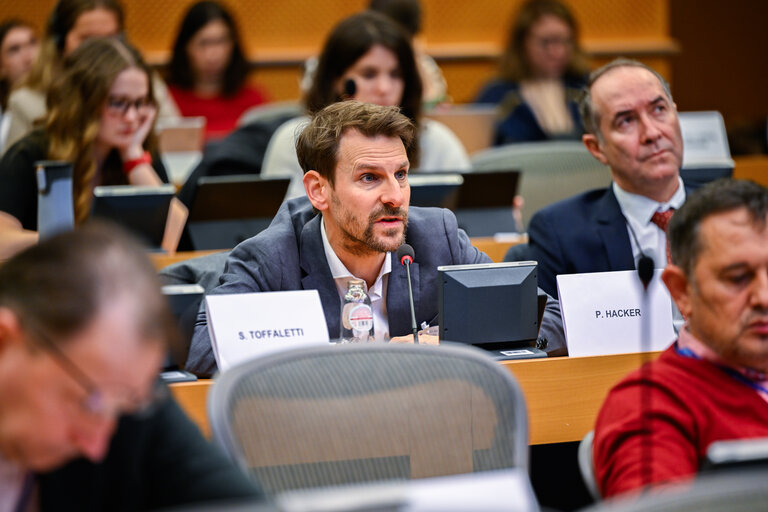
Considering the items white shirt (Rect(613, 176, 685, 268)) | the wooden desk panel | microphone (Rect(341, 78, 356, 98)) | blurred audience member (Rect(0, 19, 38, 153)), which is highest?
blurred audience member (Rect(0, 19, 38, 153))

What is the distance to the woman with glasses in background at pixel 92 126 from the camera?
11.1 ft

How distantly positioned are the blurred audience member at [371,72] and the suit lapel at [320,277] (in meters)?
1.40

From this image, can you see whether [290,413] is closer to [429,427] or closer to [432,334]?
[429,427]

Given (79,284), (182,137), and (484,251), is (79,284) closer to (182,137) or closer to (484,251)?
(484,251)

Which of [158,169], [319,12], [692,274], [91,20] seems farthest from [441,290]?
[319,12]

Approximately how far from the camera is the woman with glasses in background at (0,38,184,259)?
3.39 metres

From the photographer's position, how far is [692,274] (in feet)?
5.77

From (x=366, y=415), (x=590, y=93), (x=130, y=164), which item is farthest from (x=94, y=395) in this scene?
(x=130, y=164)

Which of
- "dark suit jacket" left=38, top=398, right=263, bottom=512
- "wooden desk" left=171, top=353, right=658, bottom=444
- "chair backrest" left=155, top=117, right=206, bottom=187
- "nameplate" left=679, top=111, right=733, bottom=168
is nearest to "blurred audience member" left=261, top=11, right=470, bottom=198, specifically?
"chair backrest" left=155, top=117, right=206, bottom=187

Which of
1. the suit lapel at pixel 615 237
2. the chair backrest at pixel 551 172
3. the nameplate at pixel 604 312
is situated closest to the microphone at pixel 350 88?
the chair backrest at pixel 551 172

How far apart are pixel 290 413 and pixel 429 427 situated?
0.66 feet

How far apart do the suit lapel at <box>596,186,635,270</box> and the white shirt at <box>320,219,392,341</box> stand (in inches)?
27.0

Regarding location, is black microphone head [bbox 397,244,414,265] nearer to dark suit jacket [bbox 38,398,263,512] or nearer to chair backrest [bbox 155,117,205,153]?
dark suit jacket [bbox 38,398,263,512]

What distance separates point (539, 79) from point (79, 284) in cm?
447
